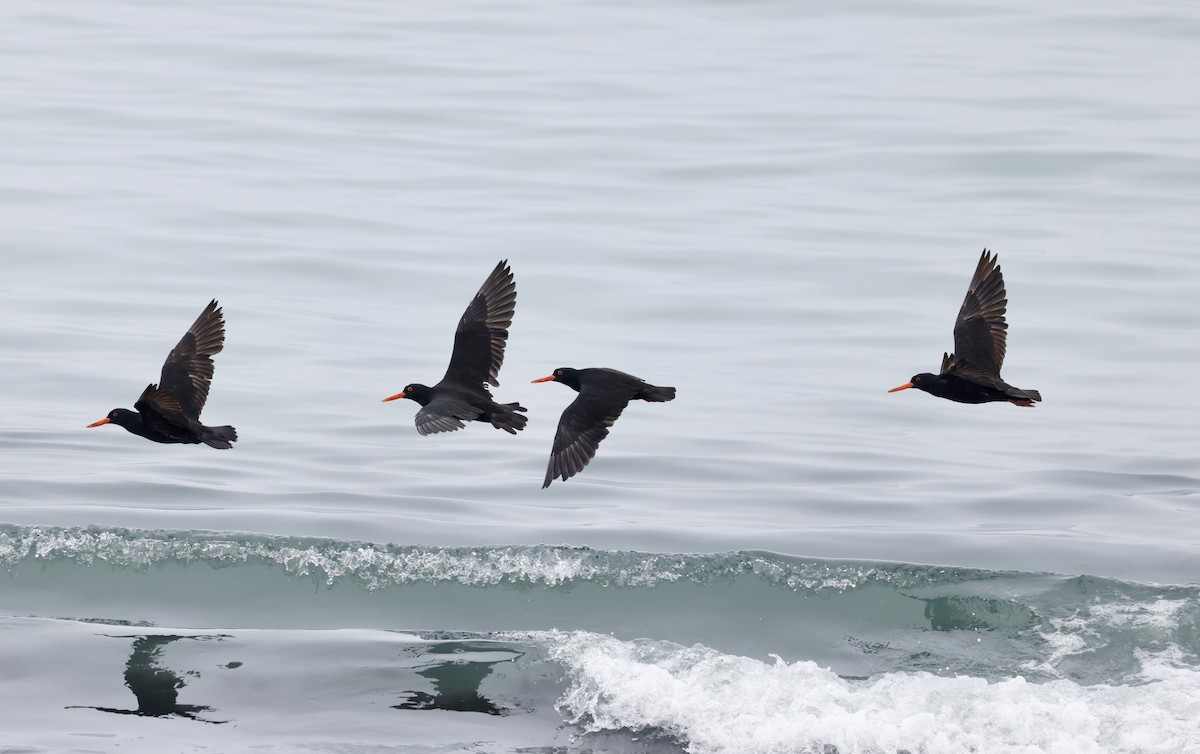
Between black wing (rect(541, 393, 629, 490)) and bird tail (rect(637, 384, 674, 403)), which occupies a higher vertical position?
bird tail (rect(637, 384, 674, 403))

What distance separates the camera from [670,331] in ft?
83.8

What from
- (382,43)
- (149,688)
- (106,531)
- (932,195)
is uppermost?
(382,43)

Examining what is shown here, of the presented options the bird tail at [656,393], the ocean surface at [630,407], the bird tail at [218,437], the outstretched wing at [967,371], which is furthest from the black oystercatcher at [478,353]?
the outstretched wing at [967,371]

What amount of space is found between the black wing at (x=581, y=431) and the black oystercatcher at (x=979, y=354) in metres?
2.19

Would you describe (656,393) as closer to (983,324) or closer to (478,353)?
(478,353)

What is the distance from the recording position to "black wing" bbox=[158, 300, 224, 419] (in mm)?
13008

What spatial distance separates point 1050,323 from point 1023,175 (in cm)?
1016

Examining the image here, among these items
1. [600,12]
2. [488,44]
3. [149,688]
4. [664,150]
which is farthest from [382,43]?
[149,688]

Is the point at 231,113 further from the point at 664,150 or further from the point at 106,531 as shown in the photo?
the point at 106,531

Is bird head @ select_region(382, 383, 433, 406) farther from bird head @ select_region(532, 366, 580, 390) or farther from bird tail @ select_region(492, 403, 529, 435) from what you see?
bird head @ select_region(532, 366, 580, 390)

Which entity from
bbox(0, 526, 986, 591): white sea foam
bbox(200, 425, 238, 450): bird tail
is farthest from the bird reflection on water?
bbox(0, 526, 986, 591): white sea foam

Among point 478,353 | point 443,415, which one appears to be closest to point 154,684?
point 443,415

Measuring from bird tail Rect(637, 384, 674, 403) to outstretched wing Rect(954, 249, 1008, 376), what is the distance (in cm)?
234

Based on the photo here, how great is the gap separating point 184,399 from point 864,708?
5568mm
